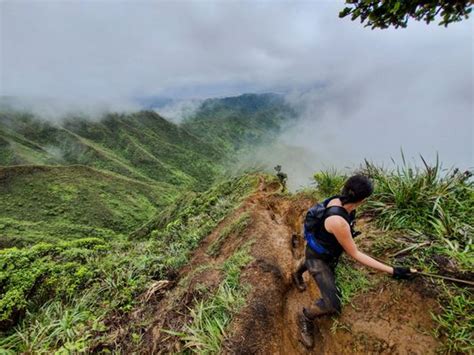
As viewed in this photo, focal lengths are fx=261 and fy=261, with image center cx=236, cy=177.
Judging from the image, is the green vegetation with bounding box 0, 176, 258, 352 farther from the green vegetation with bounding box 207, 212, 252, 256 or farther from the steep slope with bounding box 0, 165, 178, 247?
the steep slope with bounding box 0, 165, 178, 247

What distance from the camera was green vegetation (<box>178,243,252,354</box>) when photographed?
126 inches

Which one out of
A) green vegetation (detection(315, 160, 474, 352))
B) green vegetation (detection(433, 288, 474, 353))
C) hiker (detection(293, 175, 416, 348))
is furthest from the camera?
green vegetation (detection(315, 160, 474, 352))

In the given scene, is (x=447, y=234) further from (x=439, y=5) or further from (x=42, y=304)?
(x=42, y=304)

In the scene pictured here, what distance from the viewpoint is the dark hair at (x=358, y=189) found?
2823 mm

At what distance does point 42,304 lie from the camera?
4.77 metres

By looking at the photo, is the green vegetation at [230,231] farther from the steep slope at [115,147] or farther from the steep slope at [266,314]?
the steep slope at [115,147]

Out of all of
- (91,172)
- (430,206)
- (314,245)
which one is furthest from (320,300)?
(91,172)

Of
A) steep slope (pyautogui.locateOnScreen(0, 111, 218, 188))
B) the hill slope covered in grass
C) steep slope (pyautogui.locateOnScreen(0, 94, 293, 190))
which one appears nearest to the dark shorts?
the hill slope covered in grass

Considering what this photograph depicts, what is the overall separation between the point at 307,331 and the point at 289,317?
0.39m

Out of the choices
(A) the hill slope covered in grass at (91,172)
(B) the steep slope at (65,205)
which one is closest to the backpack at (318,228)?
(A) the hill slope covered in grass at (91,172)

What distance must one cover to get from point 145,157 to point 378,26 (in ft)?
454

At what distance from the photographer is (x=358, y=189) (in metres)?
2.83

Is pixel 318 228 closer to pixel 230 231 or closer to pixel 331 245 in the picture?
pixel 331 245

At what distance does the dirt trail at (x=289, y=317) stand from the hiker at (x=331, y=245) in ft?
0.87
